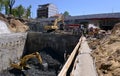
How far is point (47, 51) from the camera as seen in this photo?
126 feet

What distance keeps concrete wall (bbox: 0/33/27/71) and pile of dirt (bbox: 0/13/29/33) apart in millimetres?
12617

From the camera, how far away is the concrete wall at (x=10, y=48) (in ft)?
Result: 107

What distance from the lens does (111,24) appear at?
161ft

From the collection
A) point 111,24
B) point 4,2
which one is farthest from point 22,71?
point 4,2

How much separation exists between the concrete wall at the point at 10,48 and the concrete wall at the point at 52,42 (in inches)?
A: 60.6

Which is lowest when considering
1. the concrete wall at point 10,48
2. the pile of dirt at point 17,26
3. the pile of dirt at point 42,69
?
the pile of dirt at point 42,69

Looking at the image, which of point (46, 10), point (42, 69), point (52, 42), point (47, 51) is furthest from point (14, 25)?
point (46, 10)

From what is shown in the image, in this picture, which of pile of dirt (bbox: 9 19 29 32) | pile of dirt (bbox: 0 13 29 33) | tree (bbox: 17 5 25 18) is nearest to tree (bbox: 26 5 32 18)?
tree (bbox: 17 5 25 18)

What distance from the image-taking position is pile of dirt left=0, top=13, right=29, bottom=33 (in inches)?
2091

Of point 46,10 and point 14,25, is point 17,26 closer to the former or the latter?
point 14,25

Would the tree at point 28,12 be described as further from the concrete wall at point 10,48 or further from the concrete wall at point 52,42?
the concrete wall at point 10,48

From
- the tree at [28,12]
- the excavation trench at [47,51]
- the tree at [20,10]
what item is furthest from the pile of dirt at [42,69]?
the tree at [28,12]

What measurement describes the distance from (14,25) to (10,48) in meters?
19.8

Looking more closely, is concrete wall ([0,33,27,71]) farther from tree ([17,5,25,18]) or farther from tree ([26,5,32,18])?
tree ([26,5,32,18])
